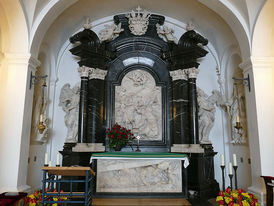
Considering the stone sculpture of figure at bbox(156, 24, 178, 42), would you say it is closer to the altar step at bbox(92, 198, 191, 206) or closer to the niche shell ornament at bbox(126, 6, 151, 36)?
the niche shell ornament at bbox(126, 6, 151, 36)

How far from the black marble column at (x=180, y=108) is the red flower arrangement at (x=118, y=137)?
49.7 inches

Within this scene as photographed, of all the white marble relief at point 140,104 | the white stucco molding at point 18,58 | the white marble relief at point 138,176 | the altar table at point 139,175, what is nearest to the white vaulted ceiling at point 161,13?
the white stucco molding at point 18,58

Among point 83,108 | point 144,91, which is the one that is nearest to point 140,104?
point 144,91

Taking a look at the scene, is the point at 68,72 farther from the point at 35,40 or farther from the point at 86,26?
the point at 35,40

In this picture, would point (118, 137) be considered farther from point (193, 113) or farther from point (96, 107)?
point (193, 113)

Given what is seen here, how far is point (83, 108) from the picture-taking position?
694 cm

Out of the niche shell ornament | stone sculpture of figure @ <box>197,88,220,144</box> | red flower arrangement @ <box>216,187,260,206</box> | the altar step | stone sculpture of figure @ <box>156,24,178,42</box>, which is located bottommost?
the altar step

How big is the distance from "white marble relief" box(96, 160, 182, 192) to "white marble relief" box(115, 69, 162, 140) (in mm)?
1645

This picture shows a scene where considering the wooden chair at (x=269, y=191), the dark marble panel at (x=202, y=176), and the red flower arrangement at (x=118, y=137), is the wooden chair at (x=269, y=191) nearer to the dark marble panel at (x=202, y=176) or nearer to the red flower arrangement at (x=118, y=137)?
the dark marble panel at (x=202, y=176)

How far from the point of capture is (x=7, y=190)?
16.0 ft

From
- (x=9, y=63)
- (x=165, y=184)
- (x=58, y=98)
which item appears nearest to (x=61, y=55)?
(x=58, y=98)

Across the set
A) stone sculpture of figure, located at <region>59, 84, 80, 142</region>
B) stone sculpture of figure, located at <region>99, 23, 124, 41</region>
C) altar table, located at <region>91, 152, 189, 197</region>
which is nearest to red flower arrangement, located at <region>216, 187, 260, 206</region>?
altar table, located at <region>91, 152, 189, 197</region>

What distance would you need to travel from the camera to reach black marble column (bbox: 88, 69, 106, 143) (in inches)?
274

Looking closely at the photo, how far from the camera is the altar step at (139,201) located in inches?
204
